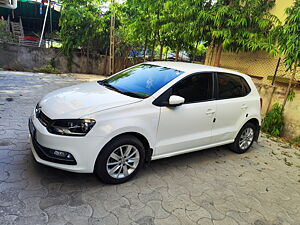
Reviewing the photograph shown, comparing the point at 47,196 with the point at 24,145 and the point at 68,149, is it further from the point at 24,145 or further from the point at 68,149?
the point at 24,145

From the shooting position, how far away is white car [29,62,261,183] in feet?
8.05

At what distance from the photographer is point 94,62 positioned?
14.8 metres

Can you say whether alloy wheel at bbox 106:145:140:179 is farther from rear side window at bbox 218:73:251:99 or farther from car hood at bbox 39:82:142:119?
rear side window at bbox 218:73:251:99

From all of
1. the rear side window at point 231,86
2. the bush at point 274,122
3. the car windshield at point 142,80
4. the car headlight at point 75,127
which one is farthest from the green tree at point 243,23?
the car headlight at point 75,127

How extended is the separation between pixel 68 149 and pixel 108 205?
731 millimetres

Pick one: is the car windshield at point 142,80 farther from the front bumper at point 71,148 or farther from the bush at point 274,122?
the bush at point 274,122

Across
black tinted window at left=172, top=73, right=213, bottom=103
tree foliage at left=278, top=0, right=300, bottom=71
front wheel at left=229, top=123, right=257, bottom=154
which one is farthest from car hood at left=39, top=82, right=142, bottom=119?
tree foliage at left=278, top=0, right=300, bottom=71

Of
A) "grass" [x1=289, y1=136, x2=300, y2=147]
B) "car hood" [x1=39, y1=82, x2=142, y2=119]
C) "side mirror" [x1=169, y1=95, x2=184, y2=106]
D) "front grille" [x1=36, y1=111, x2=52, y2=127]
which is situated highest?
"side mirror" [x1=169, y1=95, x2=184, y2=106]

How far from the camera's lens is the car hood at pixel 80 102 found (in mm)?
2500

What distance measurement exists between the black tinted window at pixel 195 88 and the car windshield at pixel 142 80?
0.53ft

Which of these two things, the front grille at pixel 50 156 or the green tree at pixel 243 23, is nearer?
the front grille at pixel 50 156

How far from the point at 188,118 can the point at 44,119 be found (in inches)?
71.2

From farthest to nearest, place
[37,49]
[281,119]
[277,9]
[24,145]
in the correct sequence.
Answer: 1. [37,49]
2. [277,9]
3. [281,119]
4. [24,145]

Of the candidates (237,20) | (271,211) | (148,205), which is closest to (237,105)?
(271,211)
